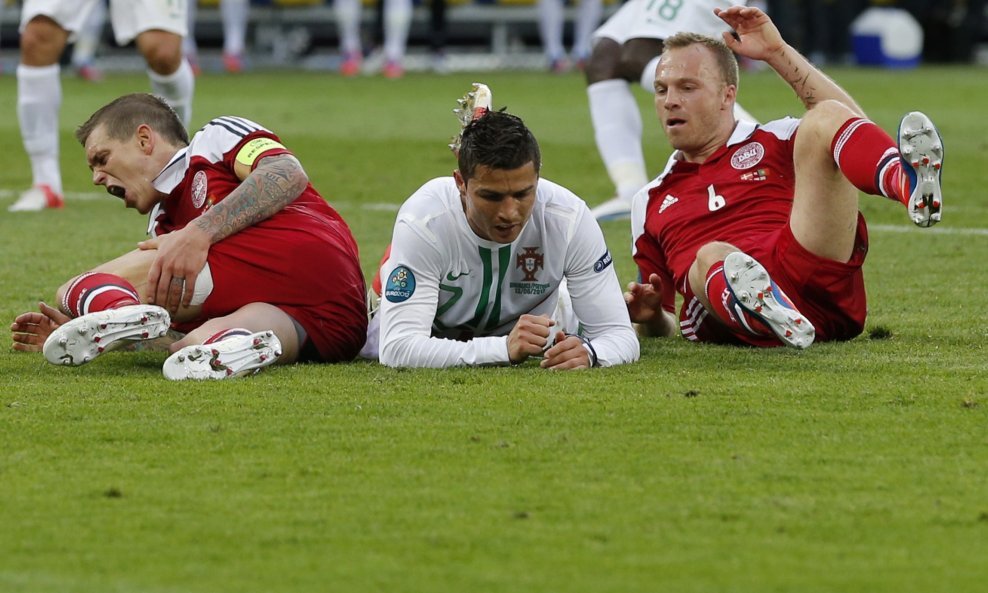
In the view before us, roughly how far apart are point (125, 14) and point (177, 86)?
45 cm

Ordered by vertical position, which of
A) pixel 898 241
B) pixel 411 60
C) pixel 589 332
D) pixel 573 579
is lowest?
pixel 411 60

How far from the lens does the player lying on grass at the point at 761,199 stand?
459 cm

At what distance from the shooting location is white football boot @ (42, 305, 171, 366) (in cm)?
432

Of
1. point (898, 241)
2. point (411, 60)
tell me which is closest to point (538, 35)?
point (411, 60)

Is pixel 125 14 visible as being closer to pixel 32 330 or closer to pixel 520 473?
pixel 32 330

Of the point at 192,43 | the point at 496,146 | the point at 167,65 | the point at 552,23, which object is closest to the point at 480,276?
the point at 496,146

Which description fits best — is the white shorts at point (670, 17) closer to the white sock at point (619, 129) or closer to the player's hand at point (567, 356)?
the white sock at point (619, 129)

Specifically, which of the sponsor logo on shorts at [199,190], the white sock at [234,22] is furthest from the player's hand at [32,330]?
the white sock at [234,22]

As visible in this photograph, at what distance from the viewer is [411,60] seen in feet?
78.8

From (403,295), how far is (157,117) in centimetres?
99

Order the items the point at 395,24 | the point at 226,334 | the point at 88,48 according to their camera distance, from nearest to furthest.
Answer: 1. the point at 226,334
2. the point at 88,48
3. the point at 395,24

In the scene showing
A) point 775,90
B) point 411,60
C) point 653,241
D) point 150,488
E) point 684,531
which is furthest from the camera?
point 411,60

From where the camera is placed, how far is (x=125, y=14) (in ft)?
27.9

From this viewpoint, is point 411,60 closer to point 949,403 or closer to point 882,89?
point 882,89
